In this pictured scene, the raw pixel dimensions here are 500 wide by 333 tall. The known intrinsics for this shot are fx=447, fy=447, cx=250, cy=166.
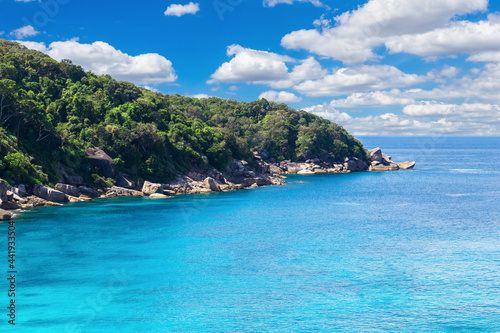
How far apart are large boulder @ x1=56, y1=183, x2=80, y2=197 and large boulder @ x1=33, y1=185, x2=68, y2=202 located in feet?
9.20

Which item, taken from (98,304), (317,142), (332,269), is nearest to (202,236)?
(332,269)

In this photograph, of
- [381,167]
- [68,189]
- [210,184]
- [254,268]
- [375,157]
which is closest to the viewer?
[254,268]

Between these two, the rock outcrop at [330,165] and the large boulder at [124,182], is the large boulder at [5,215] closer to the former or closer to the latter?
the large boulder at [124,182]

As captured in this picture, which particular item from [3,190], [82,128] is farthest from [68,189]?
[82,128]

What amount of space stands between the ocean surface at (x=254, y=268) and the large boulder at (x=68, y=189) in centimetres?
505

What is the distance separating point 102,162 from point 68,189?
10839 millimetres

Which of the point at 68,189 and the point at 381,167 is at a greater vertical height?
the point at 381,167

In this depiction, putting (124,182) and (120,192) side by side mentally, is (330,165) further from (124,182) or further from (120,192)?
(120,192)

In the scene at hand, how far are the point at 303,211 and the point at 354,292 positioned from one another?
139ft

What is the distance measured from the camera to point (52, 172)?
8281 centimetres

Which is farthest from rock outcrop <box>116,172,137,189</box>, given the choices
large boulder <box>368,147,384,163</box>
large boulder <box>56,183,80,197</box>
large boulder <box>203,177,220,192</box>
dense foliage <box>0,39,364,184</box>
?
large boulder <box>368,147,384,163</box>

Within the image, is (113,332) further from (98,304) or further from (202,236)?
(202,236)

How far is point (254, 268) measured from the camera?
45.8m

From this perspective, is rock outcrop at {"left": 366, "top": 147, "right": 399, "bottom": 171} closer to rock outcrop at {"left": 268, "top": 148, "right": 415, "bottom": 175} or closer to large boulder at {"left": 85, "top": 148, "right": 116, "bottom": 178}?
rock outcrop at {"left": 268, "top": 148, "right": 415, "bottom": 175}
